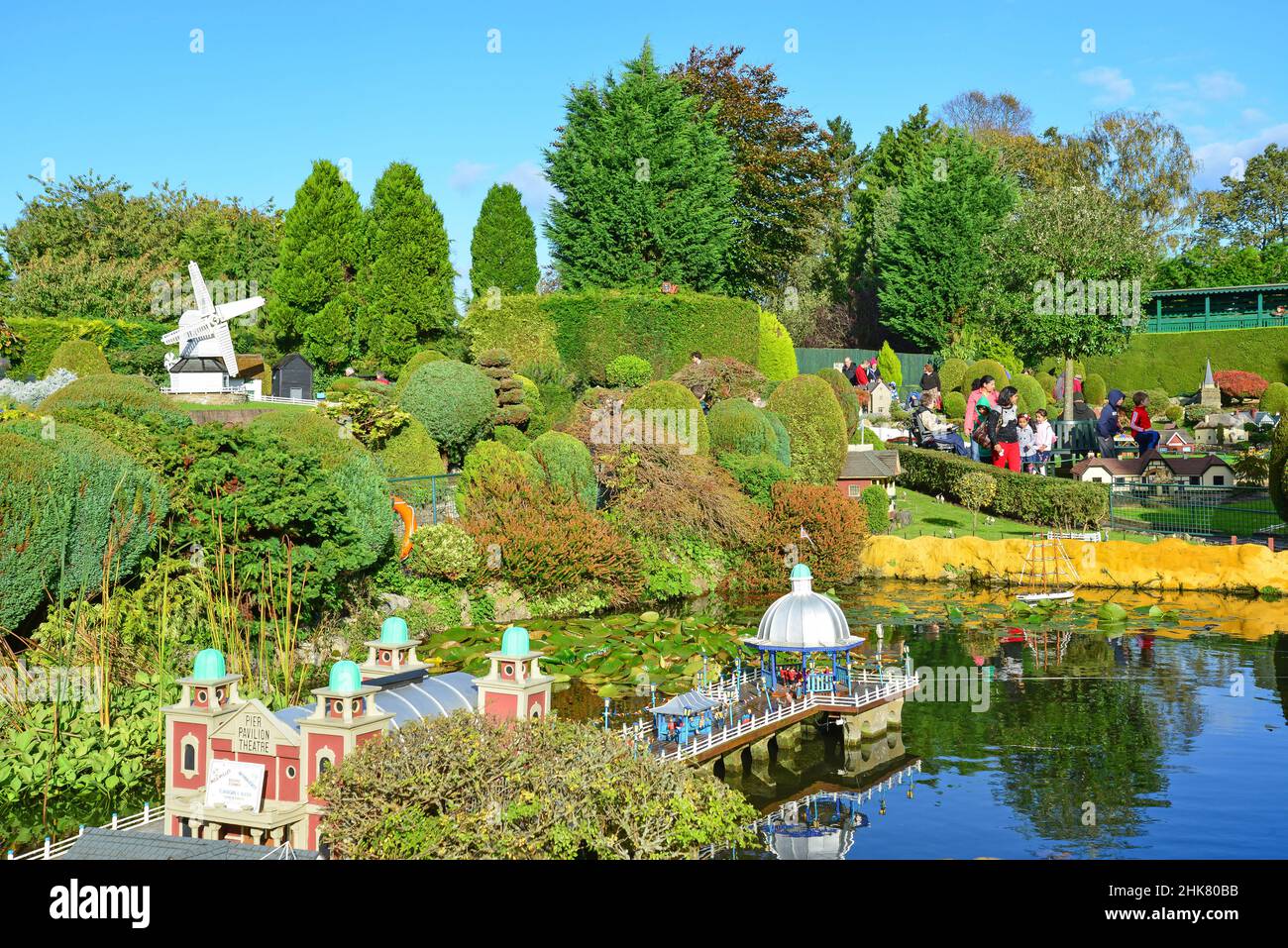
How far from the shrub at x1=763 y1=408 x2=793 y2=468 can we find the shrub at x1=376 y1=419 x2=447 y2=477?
37.7ft

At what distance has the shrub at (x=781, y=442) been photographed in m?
39.0

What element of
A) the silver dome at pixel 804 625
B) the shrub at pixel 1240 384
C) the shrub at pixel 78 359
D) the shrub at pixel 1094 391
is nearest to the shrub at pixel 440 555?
the silver dome at pixel 804 625

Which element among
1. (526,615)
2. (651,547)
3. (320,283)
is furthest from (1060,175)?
(526,615)

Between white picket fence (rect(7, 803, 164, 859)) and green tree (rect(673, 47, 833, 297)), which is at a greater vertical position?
green tree (rect(673, 47, 833, 297))

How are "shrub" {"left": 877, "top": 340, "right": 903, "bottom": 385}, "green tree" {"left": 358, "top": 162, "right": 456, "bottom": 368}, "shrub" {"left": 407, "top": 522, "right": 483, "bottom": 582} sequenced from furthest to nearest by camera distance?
1. "shrub" {"left": 877, "top": 340, "right": 903, "bottom": 385}
2. "green tree" {"left": 358, "top": 162, "right": 456, "bottom": 368}
3. "shrub" {"left": 407, "top": 522, "right": 483, "bottom": 582}

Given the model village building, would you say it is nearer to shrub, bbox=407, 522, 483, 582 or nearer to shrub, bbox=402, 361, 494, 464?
shrub, bbox=407, 522, 483, 582

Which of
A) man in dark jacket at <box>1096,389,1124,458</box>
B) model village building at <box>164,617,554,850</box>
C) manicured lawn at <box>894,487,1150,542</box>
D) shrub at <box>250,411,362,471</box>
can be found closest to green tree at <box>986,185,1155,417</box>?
man in dark jacket at <box>1096,389,1124,458</box>

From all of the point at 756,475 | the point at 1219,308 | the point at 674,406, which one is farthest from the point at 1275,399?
the point at 674,406

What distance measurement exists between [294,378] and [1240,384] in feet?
157

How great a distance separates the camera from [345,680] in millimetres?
14430

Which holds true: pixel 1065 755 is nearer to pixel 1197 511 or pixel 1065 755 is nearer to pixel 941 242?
pixel 1197 511

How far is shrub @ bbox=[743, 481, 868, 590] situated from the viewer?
35156 millimetres

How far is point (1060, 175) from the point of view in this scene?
3408 inches

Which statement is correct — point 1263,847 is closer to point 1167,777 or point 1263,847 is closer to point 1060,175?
point 1167,777
